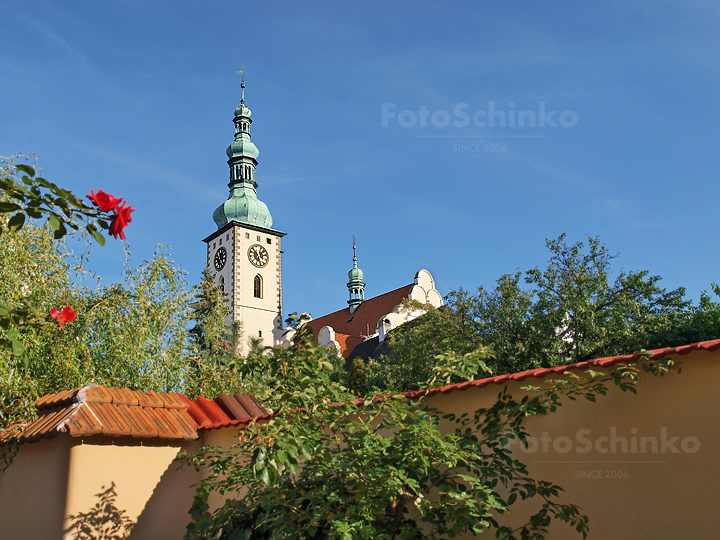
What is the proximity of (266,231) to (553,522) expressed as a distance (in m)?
43.8

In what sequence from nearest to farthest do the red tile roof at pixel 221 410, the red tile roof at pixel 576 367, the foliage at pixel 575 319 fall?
the red tile roof at pixel 576 367, the red tile roof at pixel 221 410, the foliage at pixel 575 319

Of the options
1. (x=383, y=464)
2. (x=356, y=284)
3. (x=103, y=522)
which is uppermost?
(x=356, y=284)

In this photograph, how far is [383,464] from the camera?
13.3ft

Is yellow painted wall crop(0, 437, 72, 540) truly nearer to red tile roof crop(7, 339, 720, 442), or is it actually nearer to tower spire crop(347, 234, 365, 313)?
red tile roof crop(7, 339, 720, 442)

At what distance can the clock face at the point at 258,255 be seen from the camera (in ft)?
150

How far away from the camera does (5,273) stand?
6.63m

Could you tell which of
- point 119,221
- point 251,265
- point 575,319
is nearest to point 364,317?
point 251,265

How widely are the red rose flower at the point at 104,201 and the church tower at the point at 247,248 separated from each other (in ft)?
135

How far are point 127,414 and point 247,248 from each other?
40.0 m

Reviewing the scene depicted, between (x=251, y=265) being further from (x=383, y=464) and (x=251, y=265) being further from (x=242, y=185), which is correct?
(x=383, y=464)

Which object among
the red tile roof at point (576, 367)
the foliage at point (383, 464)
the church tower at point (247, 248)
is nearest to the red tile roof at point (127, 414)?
the foliage at point (383, 464)

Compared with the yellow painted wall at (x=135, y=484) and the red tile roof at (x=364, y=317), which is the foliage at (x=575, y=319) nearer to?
the yellow painted wall at (x=135, y=484)

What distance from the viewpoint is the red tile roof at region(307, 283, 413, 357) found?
39250 millimetres

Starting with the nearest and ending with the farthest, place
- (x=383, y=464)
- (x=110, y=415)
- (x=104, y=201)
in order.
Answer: (x=104, y=201) < (x=383, y=464) < (x=110, y=415)
